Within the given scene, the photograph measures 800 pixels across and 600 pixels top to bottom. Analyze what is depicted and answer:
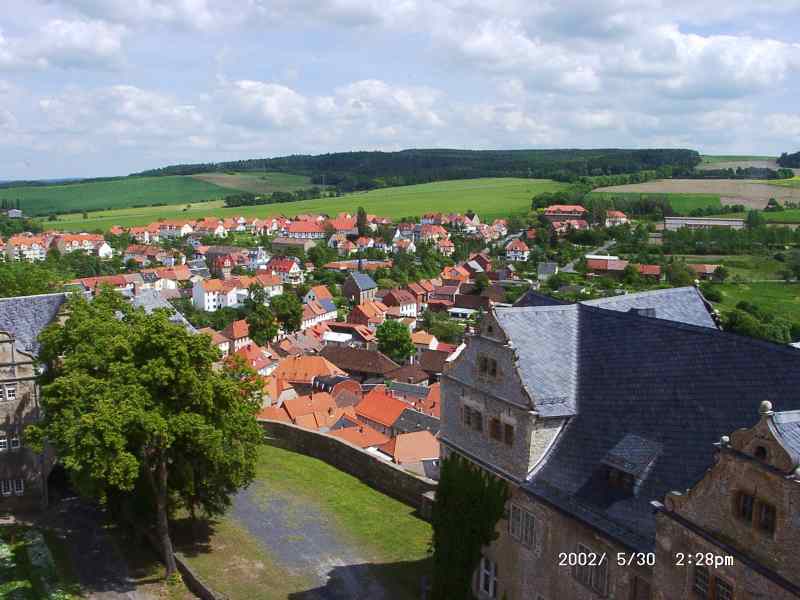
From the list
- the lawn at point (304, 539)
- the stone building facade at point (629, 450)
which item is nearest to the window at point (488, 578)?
the stone building facade at point (629, 450)

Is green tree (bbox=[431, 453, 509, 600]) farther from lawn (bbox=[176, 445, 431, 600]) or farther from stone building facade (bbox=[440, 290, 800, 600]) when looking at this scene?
lawn (bbox=[176, 445, 431, 600])

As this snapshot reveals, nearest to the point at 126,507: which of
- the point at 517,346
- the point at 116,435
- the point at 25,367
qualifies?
the point at 116,435

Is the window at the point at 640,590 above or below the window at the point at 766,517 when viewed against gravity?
below

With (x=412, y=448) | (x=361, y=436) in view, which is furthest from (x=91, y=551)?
(x=361, y=436)

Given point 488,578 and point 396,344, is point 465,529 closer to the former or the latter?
point 488,578

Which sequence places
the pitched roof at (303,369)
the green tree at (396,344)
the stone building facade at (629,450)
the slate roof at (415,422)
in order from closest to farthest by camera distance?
the stone building facade at (629,450), the slate roof at (415,422), the pitched roof at (303,369), the green tree at (396,344)

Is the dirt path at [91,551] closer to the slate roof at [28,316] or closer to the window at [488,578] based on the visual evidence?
the slate roof at [28,316]

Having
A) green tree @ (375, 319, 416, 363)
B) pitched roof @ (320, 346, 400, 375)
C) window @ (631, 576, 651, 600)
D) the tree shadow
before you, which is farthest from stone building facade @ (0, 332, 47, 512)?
green tree @ (375, 319, 416, 363)
